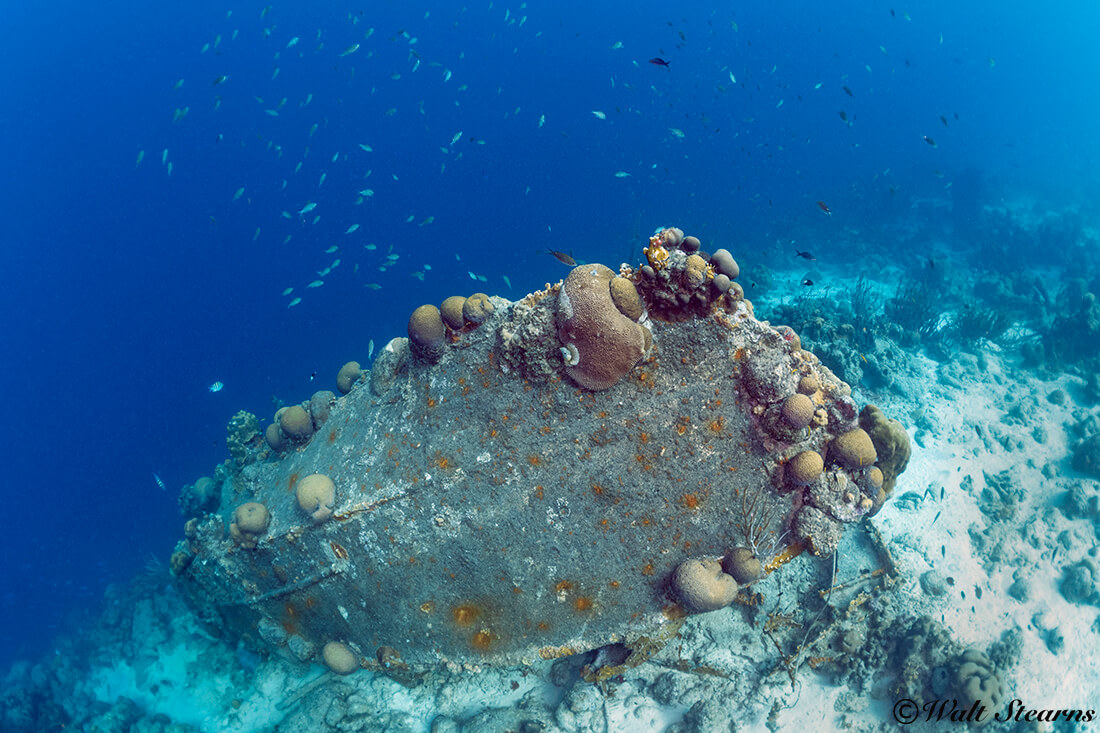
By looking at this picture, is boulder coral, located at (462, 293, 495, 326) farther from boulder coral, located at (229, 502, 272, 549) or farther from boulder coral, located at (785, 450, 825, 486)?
boulder coral, located at (229, 502, 272, 549)

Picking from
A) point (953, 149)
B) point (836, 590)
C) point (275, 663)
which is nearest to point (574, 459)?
point (836, 590)

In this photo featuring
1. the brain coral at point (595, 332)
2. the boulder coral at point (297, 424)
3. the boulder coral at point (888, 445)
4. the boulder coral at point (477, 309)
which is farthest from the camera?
the boulder coral at point (297, 424)

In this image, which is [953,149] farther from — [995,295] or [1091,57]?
[1091,57]

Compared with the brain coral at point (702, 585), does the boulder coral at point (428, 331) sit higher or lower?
higher

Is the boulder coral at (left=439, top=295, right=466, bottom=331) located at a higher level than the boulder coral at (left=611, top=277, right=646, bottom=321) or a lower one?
higher

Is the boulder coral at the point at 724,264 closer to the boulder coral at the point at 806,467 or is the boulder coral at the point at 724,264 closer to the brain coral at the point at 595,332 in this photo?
the brain coral at the point at 595,332

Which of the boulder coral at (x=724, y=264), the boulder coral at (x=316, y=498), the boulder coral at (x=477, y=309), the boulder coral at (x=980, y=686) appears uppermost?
the boulder coral at (x=477, y=309)

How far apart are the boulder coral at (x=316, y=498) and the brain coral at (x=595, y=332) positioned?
10.4 feet

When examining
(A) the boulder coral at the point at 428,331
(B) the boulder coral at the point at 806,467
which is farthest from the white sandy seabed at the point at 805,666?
(A) the boulder coral at the point at 428,331

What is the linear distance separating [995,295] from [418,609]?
22407 mm

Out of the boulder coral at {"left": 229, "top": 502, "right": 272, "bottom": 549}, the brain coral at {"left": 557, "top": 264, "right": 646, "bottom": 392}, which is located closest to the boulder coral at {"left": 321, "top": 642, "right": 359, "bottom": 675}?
the boulder coral at {"left": 229, "top": 502, "right": 272, "bottom": 549}

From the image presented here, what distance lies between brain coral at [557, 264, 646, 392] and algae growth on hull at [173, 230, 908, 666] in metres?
0.02

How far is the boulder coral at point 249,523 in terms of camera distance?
615 centimetres

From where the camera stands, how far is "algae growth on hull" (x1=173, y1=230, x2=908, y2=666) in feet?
15.5
